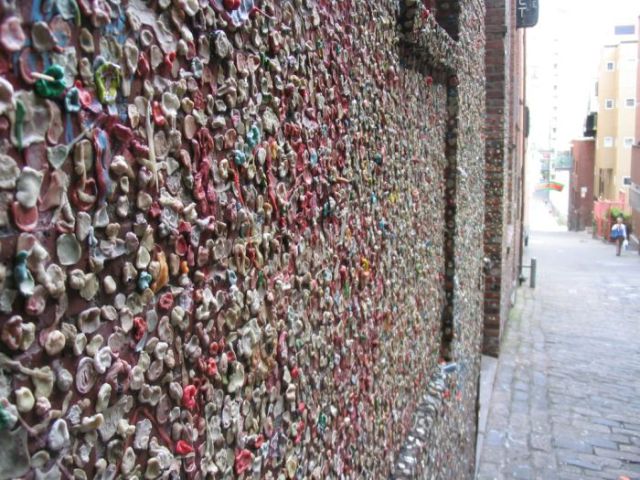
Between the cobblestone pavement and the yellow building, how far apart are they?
94.7 ft

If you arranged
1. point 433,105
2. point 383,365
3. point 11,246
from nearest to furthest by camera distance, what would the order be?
point 11,246
point 383,365
point 433,105

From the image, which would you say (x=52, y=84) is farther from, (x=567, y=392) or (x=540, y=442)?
(x=567, y=392)

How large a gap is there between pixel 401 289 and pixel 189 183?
162cm

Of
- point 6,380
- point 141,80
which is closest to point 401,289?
point 141,80

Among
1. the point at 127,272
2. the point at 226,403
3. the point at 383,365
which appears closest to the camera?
the point at 127,272

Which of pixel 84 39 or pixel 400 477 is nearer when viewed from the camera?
pixel 84 39

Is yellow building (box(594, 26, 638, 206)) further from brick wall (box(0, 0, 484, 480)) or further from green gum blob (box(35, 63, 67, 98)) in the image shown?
green gum blob (box(35, 63, 67, 98))

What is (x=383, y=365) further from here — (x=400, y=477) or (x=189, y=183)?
(x=189, y=183)

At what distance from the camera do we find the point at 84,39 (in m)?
0.75

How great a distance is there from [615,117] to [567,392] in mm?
39737

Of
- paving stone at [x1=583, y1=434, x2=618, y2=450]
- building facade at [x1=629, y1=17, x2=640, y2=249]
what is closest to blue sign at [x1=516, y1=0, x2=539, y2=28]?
paving stone at [x1=583, y1=434, x2=618, y2=450]

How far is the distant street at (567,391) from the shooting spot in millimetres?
5355

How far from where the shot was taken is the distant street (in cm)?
536

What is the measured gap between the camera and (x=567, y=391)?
7.18 meters
